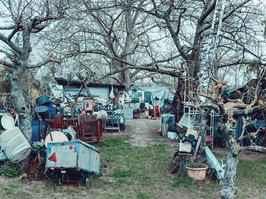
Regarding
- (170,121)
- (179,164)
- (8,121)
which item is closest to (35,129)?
(8,121)

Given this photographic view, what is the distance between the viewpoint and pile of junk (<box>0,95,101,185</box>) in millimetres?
5934

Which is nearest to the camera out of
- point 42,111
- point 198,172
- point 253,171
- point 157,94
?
point 198,172

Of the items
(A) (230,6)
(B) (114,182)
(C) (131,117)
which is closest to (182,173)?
(B) (114,182)

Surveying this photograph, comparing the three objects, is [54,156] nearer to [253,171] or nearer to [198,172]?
[198,172]

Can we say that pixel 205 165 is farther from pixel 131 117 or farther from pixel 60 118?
pixel 131 117

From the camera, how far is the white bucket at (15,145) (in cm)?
640

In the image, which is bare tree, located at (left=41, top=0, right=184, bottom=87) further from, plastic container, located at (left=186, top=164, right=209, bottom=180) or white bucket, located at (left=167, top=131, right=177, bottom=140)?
plastic container, located at (left=186, top=164, right=209, bottom=180)

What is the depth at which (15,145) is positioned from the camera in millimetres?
6469

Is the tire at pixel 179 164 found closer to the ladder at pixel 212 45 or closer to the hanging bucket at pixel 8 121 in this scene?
the ladder at pixel 212 45

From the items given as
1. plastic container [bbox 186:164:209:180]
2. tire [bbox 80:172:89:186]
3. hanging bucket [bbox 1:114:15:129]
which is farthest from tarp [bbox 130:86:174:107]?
tire [bbox 80:172:89:186]

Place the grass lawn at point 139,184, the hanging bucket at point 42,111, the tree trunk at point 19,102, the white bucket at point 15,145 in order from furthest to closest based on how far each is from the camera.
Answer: the hanging bucket at point 42,111 < the tree trunk at point 19,102 < the white bucket at point 15,145 < the grass lawn at point 139,184

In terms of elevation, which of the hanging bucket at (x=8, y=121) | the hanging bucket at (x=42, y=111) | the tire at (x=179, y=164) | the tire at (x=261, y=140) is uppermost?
the hanging bucket at (x=42, y=111)

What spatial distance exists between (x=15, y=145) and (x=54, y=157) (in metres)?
1.10

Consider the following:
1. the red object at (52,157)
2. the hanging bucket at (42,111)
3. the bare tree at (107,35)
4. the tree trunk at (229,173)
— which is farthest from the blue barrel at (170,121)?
the tree trunk at (229,173)
